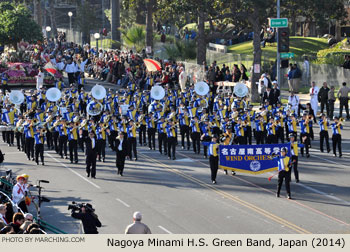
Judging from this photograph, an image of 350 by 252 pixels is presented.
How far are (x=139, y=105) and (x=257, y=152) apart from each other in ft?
38.0

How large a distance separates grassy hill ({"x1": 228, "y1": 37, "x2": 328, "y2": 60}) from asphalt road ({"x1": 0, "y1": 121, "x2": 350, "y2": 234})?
2125 cm

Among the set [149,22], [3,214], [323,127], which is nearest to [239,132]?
[323,127]

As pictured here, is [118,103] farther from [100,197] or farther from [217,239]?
[217,239]

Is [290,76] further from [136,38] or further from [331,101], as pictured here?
[136,38]

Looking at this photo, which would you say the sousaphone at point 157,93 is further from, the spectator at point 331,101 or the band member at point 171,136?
the spectator at point 331,101

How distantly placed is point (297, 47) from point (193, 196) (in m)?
31.3

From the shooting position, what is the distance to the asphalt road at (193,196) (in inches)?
810

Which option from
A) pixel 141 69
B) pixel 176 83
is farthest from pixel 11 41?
pixel 176 83

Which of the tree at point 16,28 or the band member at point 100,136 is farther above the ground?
the tree at point 16,28

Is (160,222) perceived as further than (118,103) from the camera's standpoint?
A: No

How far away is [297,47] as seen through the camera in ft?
175

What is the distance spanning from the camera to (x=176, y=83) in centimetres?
4409

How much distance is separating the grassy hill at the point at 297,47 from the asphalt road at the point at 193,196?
69.7ft

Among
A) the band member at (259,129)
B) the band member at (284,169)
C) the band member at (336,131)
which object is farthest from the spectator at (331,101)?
the band member at (284,169)
